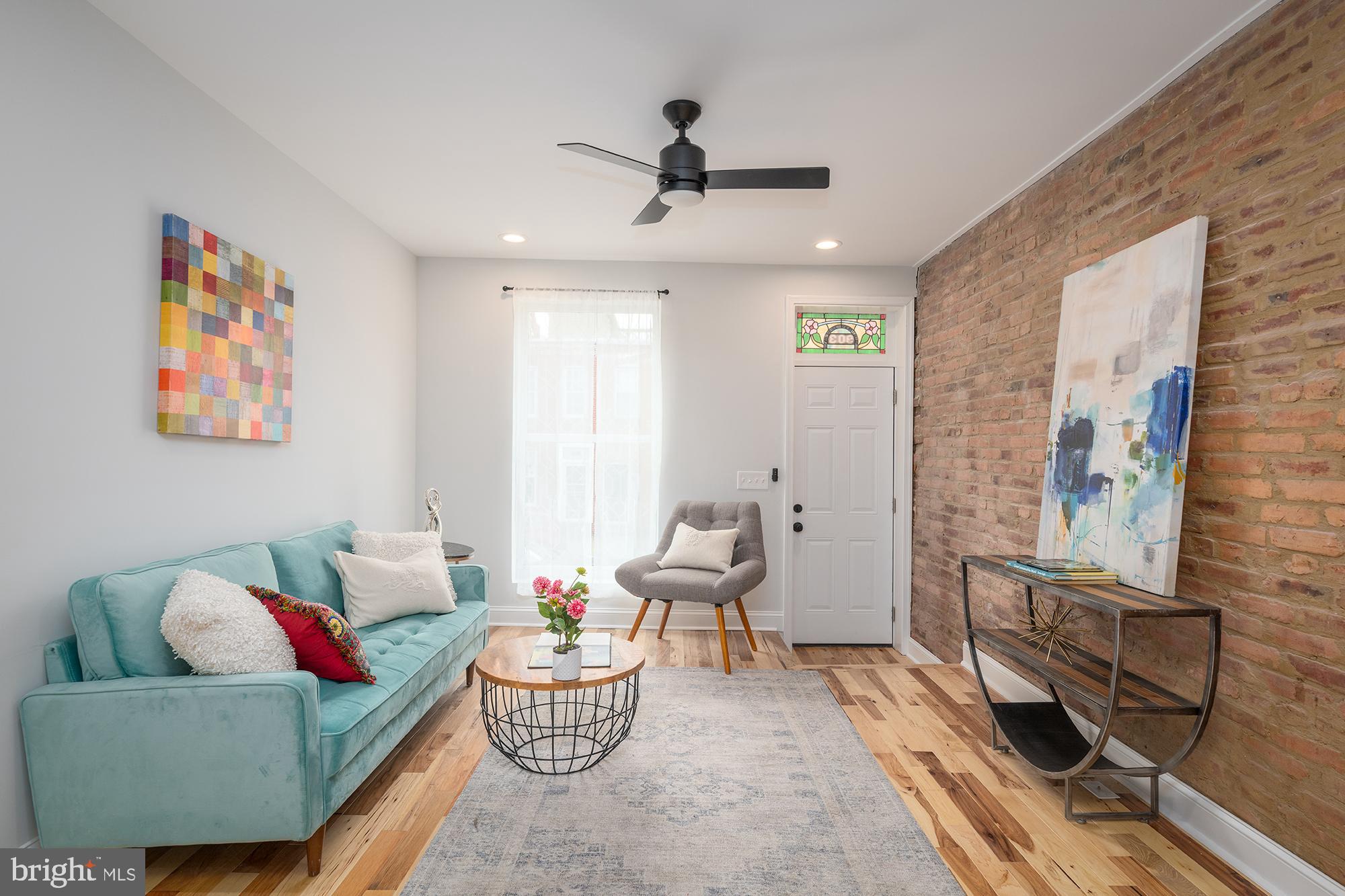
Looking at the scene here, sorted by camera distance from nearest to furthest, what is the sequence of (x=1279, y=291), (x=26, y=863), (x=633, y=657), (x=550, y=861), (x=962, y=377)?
(x=26, y=863)
(x=1279, y=291)
(x=550, y=861)
(x=633, y=657)
(x=962, y=377)

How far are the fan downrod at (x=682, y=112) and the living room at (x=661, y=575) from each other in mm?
26

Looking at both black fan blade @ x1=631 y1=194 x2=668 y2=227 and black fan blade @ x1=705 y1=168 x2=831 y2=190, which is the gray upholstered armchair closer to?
black fan blade @ x1=631 y1=194 x2=668 y2=227

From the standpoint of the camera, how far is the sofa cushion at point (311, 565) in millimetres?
2861

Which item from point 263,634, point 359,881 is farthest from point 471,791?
point 263,634

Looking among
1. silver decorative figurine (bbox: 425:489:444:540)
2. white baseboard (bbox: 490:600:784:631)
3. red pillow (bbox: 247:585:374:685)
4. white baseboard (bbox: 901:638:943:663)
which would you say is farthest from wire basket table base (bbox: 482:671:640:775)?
white baseboard (bbox: 901:638:943:663)

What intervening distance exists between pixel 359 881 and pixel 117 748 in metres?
0.76

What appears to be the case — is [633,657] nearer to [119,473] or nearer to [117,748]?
[117,748]

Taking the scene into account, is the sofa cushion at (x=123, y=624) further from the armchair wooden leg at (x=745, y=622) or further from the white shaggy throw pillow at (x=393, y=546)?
the armchair wooden leg at (x=745, y=622)

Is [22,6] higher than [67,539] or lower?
higher

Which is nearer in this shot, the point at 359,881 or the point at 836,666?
the point at 359,881

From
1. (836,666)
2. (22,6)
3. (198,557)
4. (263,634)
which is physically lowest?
(836,666)

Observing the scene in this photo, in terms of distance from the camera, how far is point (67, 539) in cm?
204

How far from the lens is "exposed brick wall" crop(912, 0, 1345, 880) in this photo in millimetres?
1862

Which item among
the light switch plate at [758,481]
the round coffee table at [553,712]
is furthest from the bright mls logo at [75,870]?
the light switch plate at [758,481]
